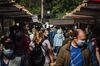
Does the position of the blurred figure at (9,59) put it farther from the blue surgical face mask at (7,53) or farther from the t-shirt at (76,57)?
the t-shirt at (76,57)

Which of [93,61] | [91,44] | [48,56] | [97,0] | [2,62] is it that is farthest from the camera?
[48,56]

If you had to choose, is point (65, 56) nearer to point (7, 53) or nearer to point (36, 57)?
point (7, 53)

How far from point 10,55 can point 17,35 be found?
2.39 metres

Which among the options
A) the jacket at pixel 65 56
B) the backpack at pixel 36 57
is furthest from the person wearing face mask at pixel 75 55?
the backpack at pixel 36 57

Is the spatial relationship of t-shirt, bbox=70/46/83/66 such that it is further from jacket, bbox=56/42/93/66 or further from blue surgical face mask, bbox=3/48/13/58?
blue surgical face mask, bbox=3/48/13/58

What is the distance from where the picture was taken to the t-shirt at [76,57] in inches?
452

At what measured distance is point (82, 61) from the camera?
37.6 feet

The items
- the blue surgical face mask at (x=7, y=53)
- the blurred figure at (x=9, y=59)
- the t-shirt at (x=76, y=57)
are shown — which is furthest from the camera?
the t-shirt at (x=76, y=57)

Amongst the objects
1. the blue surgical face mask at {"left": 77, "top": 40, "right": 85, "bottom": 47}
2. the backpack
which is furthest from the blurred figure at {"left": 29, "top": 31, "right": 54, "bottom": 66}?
the blue surgical face mask at {"left": 77, "top": 40, "right": 85, "bottom": 47}

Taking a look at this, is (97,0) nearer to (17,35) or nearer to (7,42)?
(7,42)

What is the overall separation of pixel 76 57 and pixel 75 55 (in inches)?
1.7

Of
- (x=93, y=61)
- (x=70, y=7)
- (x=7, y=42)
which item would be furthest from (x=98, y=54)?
(x=70, y=7)

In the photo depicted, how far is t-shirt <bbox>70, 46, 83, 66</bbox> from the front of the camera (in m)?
11.5

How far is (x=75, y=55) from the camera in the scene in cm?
1152
